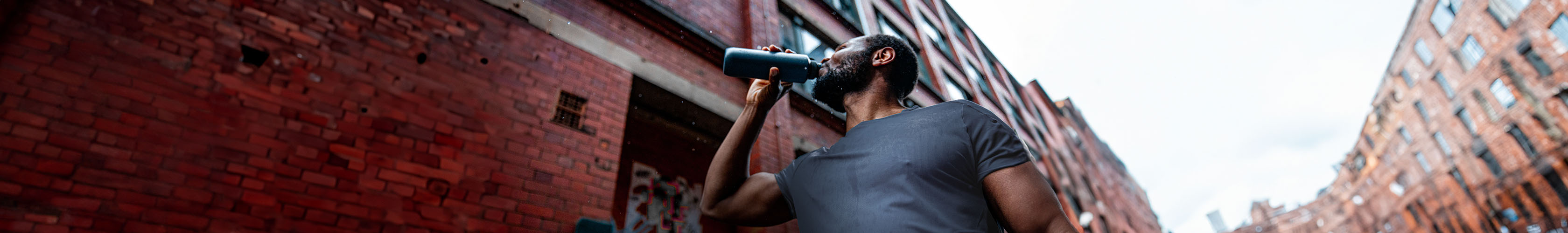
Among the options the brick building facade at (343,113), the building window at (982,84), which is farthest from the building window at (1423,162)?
the brick building facade at (343,113)

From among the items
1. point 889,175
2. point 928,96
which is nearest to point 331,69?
point 889,175

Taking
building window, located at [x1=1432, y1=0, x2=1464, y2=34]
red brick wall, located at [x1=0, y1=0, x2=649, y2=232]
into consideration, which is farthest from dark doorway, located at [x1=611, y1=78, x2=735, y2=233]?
building window, located at [x1=1432, y1=0, x2=1464, y2=34]

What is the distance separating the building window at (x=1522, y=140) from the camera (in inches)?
795

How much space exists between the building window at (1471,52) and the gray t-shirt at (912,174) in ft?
98.2

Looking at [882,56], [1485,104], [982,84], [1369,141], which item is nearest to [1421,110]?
[1485,104]

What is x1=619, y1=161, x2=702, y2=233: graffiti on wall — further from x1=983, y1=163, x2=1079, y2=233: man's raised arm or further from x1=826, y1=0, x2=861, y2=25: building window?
x1=826, y1=0, x2=861, y2=25: building window

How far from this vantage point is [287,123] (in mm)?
3039

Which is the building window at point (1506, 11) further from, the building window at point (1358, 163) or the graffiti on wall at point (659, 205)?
the graffiti on wall at point (659, 205)

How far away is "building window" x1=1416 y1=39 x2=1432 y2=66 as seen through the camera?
77.5 feet

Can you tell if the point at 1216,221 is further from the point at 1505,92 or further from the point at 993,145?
the point at 993,145

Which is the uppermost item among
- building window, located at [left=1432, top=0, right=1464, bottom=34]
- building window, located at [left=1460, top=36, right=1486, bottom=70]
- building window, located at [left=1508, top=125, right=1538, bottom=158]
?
building window, located at [left=1432, top=0, right=1464, bottom=34]

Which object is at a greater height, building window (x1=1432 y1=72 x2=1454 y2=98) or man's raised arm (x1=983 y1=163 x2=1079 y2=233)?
building window (x1=1432 y1=72 x2=1454 y2=98)

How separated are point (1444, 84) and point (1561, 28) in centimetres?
731

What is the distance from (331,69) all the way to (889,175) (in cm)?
341
